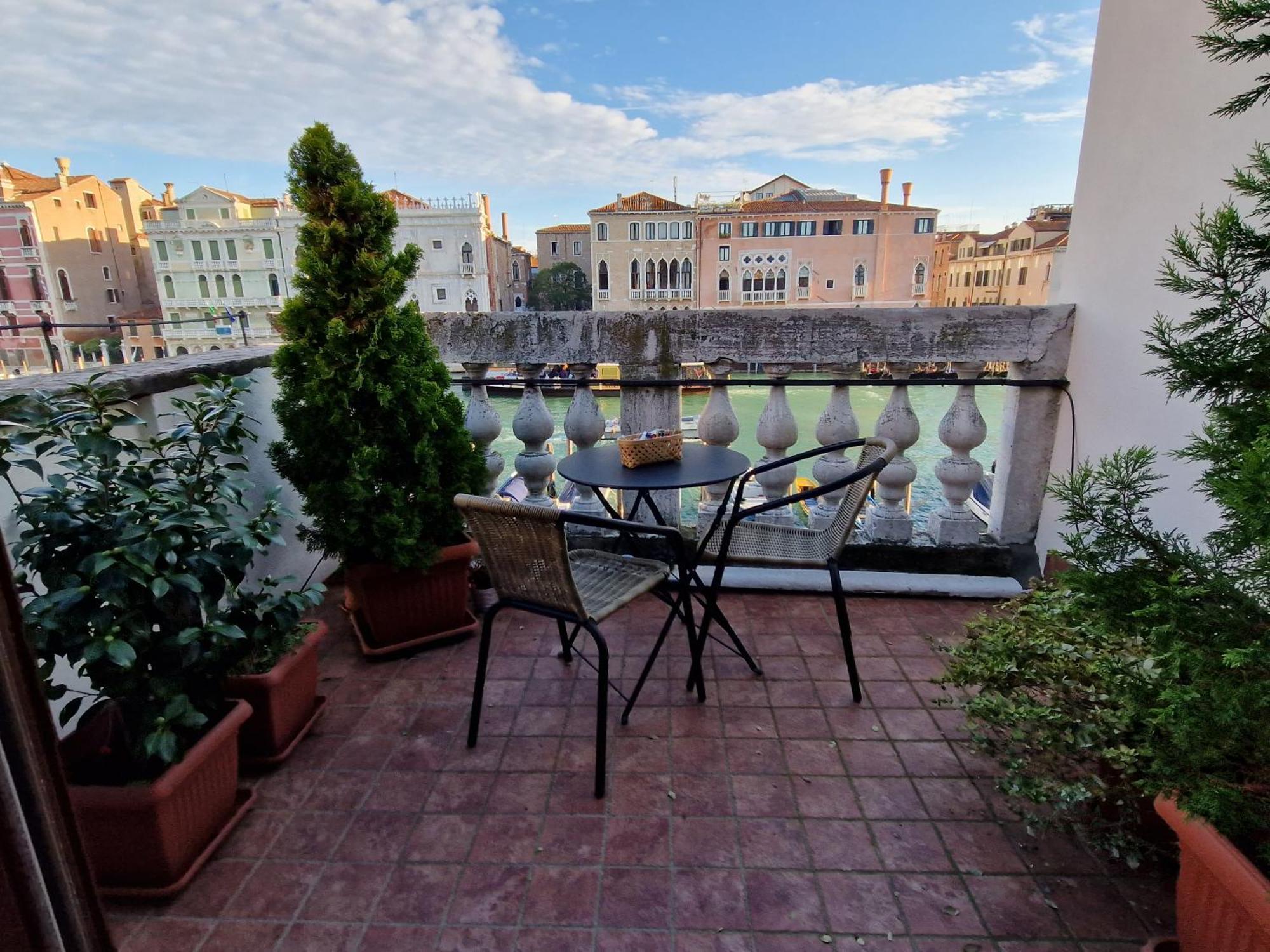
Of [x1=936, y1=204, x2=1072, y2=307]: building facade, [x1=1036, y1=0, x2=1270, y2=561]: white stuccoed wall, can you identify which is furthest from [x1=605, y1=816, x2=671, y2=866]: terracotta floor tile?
[x1=936, y1=204, x2=1072, y2=307]: building facade

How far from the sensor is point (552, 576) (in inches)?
67.1

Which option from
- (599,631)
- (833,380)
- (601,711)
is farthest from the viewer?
(833,380)

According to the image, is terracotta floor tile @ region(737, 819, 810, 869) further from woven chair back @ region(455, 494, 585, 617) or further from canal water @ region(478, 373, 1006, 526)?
canal water @ region(478, 373, 1006, 526)

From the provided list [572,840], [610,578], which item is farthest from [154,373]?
[572,840]

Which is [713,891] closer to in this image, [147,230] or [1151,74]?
[1151,74]

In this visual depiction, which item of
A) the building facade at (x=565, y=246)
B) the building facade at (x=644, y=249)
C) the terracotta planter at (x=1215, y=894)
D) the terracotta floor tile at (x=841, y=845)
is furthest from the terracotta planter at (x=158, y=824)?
the building facade at (x=565, y=246)

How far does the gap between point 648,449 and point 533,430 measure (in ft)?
2.55

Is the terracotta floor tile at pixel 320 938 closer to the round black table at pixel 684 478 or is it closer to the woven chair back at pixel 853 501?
the round black table at pixel 684 478

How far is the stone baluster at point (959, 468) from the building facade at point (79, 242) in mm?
25054

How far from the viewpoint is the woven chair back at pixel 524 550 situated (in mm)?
1603

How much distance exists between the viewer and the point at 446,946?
134 cm

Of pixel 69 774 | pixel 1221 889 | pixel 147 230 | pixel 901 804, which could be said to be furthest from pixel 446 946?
pixel 147 230

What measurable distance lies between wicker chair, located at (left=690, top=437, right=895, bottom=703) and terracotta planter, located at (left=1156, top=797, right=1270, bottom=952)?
3.05ft

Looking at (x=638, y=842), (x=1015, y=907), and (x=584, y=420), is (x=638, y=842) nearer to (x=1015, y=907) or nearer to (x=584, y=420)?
(x=1015, y=907)
